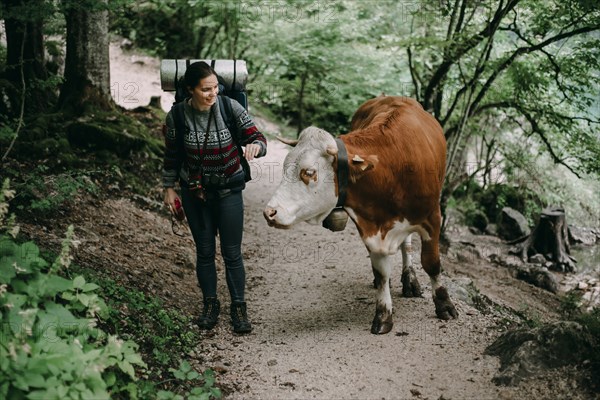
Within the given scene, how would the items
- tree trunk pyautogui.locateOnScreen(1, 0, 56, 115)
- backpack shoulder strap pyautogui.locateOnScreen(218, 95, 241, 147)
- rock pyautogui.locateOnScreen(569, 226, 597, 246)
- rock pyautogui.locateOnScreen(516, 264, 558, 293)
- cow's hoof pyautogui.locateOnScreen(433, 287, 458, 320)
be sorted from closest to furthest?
backpack shoulder strap pyautogui.locateOnScreen(218, 95, 241, 147) < cow's hoof pyautogui.locateOnScreen(433, 287, 458, 320) < tree trunk pyautogui.locateOnScreen(1, 0, 56, 115) < rock pyautogui.locateOnScreen(516, 264, 558, 293) < rock pyautogui.locateOnScreen(569, 226, 597, 246)

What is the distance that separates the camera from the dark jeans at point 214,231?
429 cm

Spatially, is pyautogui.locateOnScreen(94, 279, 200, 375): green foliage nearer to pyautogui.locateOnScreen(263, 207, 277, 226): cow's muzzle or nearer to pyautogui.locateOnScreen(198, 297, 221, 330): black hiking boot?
pyautogui.locateOnScreen(198, 297, 221, 330): black hiking boot

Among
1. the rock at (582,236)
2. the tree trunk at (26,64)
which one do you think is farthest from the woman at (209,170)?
Result: the rock at (582,236)

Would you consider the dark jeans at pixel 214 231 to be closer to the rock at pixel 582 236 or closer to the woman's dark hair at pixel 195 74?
the woman's dark hair at pixel 195 74

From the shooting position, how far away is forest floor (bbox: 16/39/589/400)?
375cm

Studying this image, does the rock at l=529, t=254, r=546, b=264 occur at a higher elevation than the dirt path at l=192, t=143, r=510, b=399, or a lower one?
lower

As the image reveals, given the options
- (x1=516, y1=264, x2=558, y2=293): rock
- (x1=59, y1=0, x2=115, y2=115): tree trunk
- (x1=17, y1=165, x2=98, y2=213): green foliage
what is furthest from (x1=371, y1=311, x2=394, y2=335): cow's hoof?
(x1=59, y1=0, x2=115, y2=115): tree trunk

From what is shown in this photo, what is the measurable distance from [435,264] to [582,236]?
333 inches

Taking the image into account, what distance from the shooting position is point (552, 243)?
10.3 metres

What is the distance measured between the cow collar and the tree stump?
7.21m

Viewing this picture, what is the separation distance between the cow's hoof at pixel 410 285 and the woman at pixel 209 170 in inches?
64.1

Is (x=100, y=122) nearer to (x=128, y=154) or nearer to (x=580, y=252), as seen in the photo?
(x=128, y=154)

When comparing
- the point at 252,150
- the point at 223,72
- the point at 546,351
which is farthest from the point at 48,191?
the point at 546,351

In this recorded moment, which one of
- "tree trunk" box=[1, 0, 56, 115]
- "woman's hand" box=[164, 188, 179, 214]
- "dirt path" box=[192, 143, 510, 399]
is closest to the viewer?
"dirt path" box=[192, 143, 510, 399]
